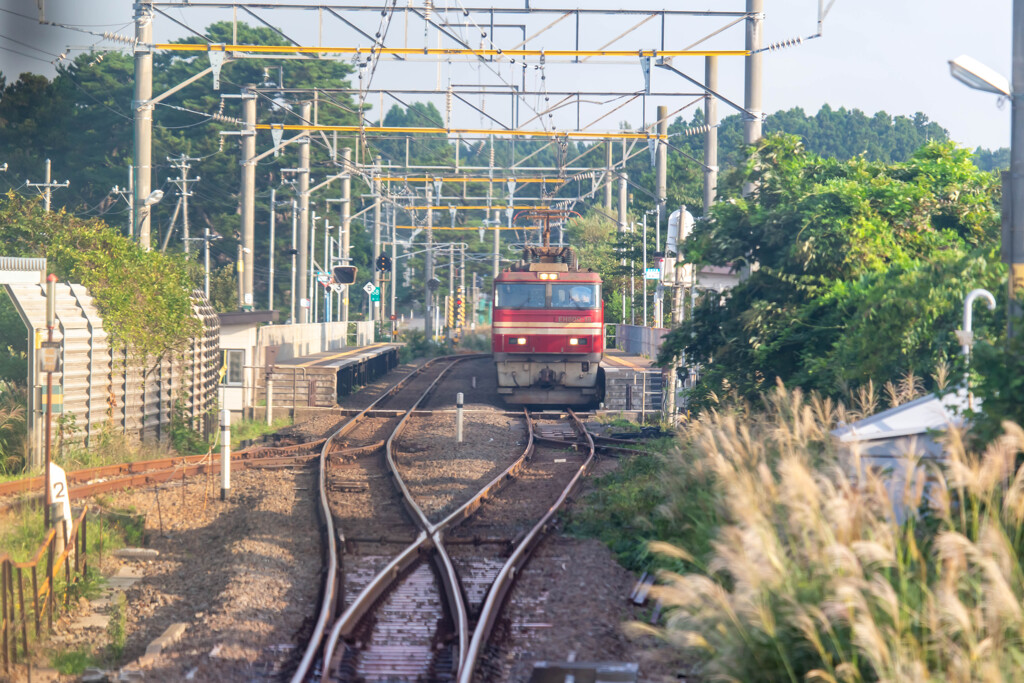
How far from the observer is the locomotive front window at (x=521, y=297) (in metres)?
25.9

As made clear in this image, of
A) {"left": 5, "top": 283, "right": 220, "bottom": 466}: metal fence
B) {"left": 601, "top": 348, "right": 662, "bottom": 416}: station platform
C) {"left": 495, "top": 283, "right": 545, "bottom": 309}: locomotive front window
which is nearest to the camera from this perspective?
{"left": 5, "top": 283, "right": 220, "bottom": 466}: metal fence

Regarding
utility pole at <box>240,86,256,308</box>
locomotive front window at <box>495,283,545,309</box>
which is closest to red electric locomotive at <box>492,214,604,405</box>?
locomotive front window at <box>495,283,545,309</box>

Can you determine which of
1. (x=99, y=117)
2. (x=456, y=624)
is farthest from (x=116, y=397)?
(x=99, y=117)

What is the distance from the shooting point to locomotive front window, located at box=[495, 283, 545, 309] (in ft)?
85.1

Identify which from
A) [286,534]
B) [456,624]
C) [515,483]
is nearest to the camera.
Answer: [456,624]

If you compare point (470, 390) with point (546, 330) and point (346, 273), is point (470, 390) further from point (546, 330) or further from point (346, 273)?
point (346, 273)

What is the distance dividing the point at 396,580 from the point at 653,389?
56.7 feet

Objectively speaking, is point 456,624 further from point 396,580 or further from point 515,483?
point 515,483

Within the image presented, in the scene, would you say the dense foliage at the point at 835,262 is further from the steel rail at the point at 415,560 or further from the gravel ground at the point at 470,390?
the gravel ground at the point at 470,390

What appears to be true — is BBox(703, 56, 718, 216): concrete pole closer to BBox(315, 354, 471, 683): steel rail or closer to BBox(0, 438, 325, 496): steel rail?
BBox(0, 438, 325, 496): steel rail

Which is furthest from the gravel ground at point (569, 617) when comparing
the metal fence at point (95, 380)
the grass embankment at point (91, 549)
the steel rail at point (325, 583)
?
the metal fence at point (95, 380)

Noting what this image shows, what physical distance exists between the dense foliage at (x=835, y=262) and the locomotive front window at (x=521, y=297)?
9.74 metres

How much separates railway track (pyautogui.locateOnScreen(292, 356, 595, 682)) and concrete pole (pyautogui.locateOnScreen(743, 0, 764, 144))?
20.2 feet

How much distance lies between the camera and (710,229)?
15508mm
